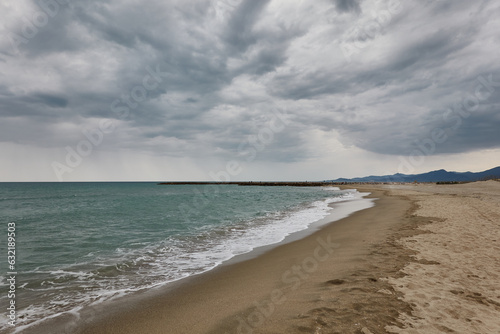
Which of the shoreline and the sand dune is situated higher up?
the sand dune

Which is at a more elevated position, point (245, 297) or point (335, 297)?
point (335, 297)

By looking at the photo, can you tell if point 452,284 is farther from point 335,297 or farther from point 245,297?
point 245,297

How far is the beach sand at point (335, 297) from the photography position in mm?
4816

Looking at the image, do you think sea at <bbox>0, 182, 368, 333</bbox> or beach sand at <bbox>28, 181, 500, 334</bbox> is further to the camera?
sea at <bbox>0, 182, 368, 333</bbox>

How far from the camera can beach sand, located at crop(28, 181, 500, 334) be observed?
4.82 m

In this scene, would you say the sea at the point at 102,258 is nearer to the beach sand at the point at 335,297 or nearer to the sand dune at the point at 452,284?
the beach sand at the point at 335,297

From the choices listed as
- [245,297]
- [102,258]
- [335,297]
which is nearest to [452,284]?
[335,297]

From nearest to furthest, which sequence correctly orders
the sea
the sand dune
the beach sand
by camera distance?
the sand dune
the beach sand
the sea

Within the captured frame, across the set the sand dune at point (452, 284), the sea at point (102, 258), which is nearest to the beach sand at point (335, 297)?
the sand dune at point (452, 284)

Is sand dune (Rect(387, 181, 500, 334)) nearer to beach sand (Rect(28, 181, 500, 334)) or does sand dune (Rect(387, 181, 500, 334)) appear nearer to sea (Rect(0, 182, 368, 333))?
beach sand (Rect(28, 181, 500, 334))

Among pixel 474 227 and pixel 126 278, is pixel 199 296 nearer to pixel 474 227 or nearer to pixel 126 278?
pixel 126 278

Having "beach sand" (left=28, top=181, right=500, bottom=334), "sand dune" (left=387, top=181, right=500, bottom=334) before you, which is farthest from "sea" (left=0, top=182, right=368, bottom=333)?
"sand dune" (left=387, top=181, right=500, bottom=334)

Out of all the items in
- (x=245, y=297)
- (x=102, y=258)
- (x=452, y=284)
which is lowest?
(x=102, y=258)

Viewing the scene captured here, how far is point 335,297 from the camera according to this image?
19.1ft
